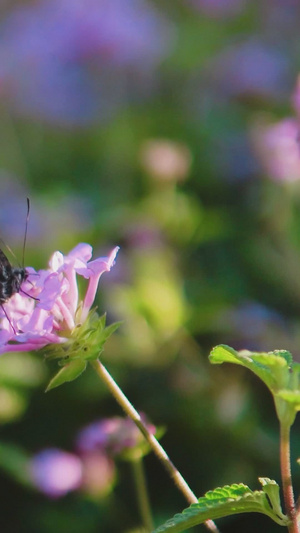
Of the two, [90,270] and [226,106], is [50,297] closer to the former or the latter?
[90,270]

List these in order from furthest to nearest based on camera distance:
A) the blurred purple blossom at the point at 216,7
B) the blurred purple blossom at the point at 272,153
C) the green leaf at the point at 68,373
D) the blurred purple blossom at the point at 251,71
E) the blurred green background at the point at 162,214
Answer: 1. the blurred purple blossom at the point at 216,7
2. the blurred purple blossom at the point at 251,71
3. the blurred purple blossom at the point at 272,153
4. the blurred green background at the point at 162,214
5. the green leaf at the point at 68,373

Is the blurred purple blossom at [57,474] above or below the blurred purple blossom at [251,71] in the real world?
below

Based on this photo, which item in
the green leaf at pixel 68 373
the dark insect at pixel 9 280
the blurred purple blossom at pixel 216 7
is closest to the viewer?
the green leaf at pixel 68 373

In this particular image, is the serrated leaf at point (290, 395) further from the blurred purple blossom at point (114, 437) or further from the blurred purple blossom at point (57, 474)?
the blurred purple blossom at point (57, 474)

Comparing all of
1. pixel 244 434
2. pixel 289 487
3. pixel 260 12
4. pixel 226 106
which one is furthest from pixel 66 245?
pixel 260 12

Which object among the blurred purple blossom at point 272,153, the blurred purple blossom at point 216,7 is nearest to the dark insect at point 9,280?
the blurred purple blossom at point 272,153

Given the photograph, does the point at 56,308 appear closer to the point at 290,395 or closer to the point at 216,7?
the point at 290,395

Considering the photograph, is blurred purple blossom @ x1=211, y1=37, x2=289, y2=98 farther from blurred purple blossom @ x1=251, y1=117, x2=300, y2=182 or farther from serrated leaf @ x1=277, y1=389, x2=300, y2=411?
serrated leaf @ x1=277, y1=389, x2=300, y2=411
